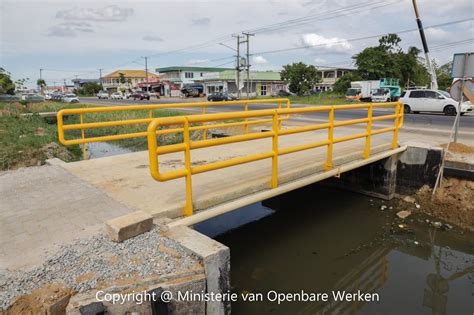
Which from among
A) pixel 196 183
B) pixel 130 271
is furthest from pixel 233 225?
pixel 130 271

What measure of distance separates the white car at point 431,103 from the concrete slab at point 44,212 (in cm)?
2198

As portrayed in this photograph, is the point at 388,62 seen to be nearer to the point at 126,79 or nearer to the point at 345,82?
the point at 345,82

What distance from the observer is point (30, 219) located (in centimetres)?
395

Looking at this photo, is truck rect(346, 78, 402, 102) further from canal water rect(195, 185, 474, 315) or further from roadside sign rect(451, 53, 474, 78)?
canal water rect(195, 185, 474, 315)

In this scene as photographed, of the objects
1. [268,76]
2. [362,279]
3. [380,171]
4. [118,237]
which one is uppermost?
[268,76]

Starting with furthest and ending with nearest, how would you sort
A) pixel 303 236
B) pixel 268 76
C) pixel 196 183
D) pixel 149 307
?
pixel 268 76 → pixel 303 236 → pixel 196 183 → pixel 149 307

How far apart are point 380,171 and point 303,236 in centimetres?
290

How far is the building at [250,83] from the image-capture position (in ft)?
225

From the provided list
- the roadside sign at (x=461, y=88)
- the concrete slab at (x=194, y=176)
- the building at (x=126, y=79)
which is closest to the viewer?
the concrete slab at (x=194, y=176)

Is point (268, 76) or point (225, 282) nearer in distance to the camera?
point (225, 282)

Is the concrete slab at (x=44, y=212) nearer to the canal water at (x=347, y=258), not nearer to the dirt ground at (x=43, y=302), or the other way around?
the dirt ground at (x=43, y=302)

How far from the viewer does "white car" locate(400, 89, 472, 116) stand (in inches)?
833

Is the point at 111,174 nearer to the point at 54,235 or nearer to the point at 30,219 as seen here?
the point at 30,219

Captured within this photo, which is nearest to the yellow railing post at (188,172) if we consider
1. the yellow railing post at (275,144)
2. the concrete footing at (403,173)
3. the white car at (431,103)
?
the yellow railing post at (275,144)
